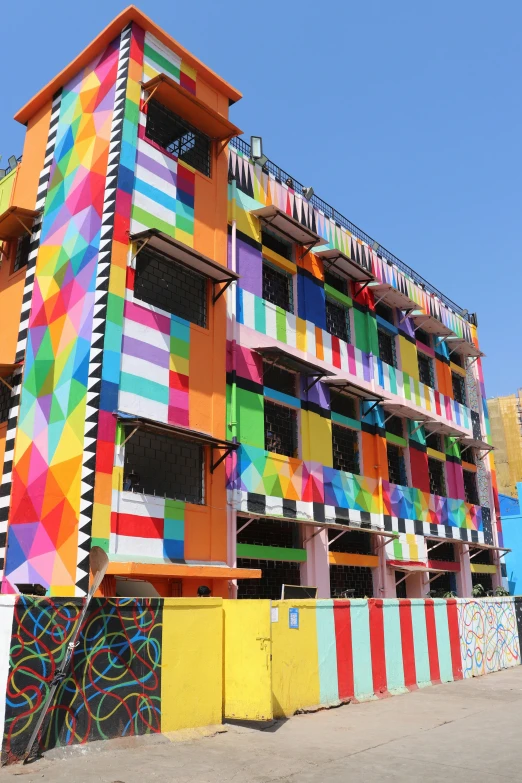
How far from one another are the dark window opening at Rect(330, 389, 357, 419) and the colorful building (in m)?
0.07

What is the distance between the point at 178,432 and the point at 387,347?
1330 centimetres

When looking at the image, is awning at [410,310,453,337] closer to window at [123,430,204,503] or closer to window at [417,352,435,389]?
window at [417,352,435,389]

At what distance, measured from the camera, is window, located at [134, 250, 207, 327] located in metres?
16.5

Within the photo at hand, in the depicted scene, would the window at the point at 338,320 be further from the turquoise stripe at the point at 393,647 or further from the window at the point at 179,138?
the turquoise stripe at the point at 393,647

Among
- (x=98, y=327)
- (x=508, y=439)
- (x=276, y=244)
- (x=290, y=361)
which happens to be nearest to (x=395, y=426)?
(x=290, y=361)

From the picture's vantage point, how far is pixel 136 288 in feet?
53.2

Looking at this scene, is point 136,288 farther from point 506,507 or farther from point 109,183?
point 506,507

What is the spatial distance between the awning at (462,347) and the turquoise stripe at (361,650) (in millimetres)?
18227

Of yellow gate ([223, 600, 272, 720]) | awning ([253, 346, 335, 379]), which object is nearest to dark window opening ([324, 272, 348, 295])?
awning ([253, 346, 335, 379])

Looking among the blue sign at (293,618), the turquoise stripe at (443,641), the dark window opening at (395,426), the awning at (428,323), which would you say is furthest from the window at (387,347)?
the blue sign at (293,618)

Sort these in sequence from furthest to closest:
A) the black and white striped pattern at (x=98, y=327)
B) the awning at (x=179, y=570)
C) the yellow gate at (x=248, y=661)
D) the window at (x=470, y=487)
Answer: the window at (x=470, y=487) → the black and white striped pattern at (x=98, y=327) → the awning at (x=179, y=570) → the yellow gate at (x=248, y=661)

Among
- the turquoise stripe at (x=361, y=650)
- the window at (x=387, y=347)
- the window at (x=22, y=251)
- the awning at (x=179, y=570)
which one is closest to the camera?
the awning at (x=179, y=570)

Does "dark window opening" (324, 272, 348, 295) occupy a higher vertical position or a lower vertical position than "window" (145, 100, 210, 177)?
lower

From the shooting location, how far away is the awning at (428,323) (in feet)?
90.9
